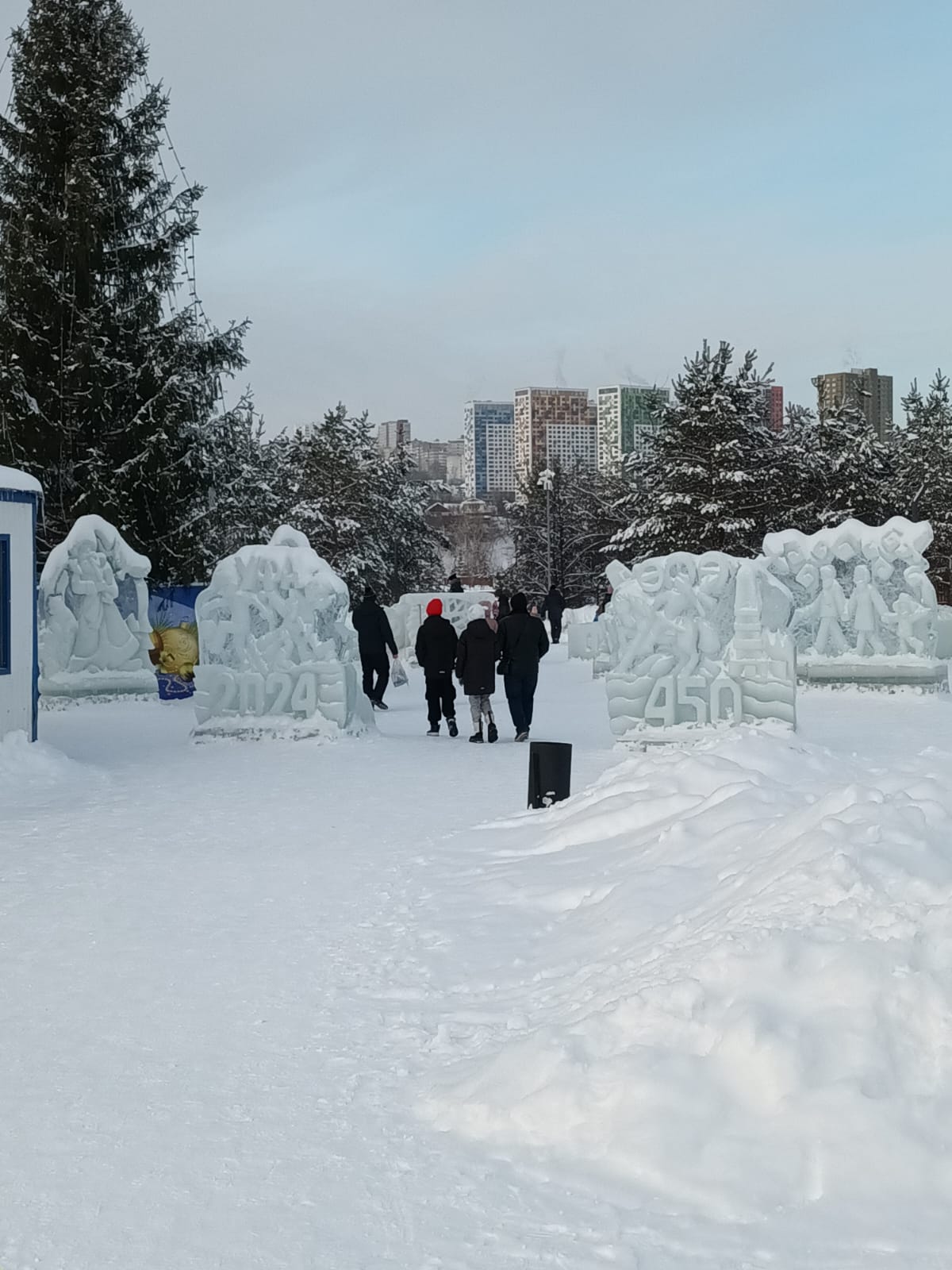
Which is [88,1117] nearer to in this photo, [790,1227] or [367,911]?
[790,1227]

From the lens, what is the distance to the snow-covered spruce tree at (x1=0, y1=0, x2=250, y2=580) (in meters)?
31.3

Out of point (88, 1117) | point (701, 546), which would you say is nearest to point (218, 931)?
point (88, 1117)

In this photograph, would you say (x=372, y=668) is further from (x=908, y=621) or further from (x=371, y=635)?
(x=908, y=621)

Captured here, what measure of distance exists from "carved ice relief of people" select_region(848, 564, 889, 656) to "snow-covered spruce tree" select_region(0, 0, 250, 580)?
16.4m

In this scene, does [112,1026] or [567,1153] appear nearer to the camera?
[567,1153]

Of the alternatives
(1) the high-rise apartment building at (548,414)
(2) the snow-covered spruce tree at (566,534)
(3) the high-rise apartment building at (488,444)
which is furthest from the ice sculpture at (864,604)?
(3) the high-rise apartment building at (488,444)

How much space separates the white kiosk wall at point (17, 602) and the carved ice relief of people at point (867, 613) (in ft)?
42.1

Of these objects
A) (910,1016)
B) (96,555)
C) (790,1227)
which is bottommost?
(790,1227)

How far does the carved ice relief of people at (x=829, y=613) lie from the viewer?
2212cm

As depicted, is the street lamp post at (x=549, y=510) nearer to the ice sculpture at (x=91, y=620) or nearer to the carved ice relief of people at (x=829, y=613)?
the carved ice relief of people at (x=829, y=613)

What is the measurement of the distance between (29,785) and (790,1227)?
10147 millimetres

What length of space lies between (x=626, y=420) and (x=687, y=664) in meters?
73.6

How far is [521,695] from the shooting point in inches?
639

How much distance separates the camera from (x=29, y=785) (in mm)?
12914
